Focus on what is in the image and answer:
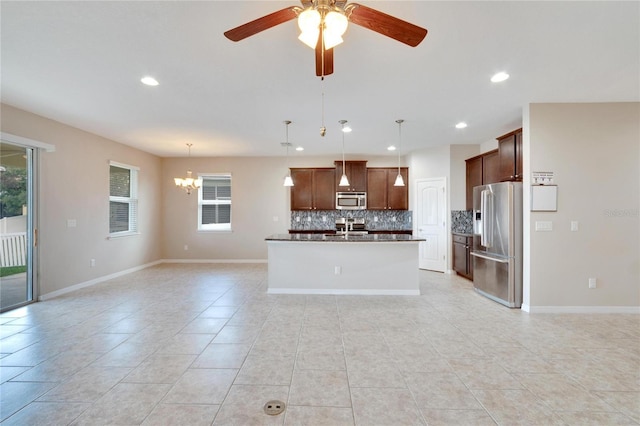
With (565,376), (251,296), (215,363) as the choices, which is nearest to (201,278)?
(251,296)

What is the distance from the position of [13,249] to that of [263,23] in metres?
4.93

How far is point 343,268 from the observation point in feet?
14.9

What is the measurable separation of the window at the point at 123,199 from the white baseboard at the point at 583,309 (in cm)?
739

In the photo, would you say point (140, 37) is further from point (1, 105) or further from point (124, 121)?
point (1, 105)

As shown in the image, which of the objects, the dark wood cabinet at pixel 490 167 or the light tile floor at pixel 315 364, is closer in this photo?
the light tile floor at pixel 315 364

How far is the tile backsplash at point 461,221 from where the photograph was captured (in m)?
5.92

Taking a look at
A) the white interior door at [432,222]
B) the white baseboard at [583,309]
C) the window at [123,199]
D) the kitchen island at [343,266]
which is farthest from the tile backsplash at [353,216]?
the window at [123,199]

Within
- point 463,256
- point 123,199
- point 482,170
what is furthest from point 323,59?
point 123,199

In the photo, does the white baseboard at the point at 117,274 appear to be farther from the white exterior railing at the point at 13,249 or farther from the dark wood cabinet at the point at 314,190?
the dark wood cabinet at the point at 314,190

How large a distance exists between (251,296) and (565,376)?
12.3ft

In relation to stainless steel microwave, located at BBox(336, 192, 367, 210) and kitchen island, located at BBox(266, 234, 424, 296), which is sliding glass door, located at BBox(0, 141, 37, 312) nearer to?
kitchen island, located at BBox(266, 234, 424, 296)

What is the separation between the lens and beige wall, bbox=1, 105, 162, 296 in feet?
13.7

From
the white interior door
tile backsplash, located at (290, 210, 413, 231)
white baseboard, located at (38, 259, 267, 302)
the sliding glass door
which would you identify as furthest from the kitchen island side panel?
the sliding glass door

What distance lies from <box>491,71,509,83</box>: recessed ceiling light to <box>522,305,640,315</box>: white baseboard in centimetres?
289
